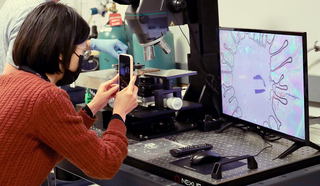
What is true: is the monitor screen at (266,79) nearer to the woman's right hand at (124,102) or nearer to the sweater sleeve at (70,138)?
the woman's right hand at (124,102)

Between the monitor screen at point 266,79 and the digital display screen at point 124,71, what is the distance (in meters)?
0.43

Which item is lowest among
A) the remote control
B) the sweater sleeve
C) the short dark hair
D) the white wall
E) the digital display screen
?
the remote control

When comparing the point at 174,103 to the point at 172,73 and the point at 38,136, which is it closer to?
the point at 172,73

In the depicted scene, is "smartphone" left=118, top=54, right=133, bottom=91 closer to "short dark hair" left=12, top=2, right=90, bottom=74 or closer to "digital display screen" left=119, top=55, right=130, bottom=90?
"digital display screen" left=119, top=55, right=130, bottom=90

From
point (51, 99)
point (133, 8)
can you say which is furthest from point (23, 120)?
point (133, 8)

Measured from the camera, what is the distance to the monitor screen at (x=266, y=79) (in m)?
1.17

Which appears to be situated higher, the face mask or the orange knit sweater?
the face mask

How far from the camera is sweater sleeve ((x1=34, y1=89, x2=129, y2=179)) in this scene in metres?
0.94

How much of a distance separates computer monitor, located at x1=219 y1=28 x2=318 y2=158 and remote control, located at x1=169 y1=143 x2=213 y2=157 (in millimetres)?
217

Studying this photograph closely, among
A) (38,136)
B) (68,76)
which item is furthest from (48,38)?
(38,136)

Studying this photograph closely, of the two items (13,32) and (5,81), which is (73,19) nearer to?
(5,81)

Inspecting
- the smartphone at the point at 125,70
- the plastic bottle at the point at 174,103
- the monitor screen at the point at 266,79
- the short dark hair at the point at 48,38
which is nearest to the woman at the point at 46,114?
the short dark hair at the point at 48,38

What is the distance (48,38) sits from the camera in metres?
1.01

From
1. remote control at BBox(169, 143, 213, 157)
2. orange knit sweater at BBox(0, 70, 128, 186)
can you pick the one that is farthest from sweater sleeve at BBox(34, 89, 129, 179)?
remote control at BBox(169, 143, 213, 157)
